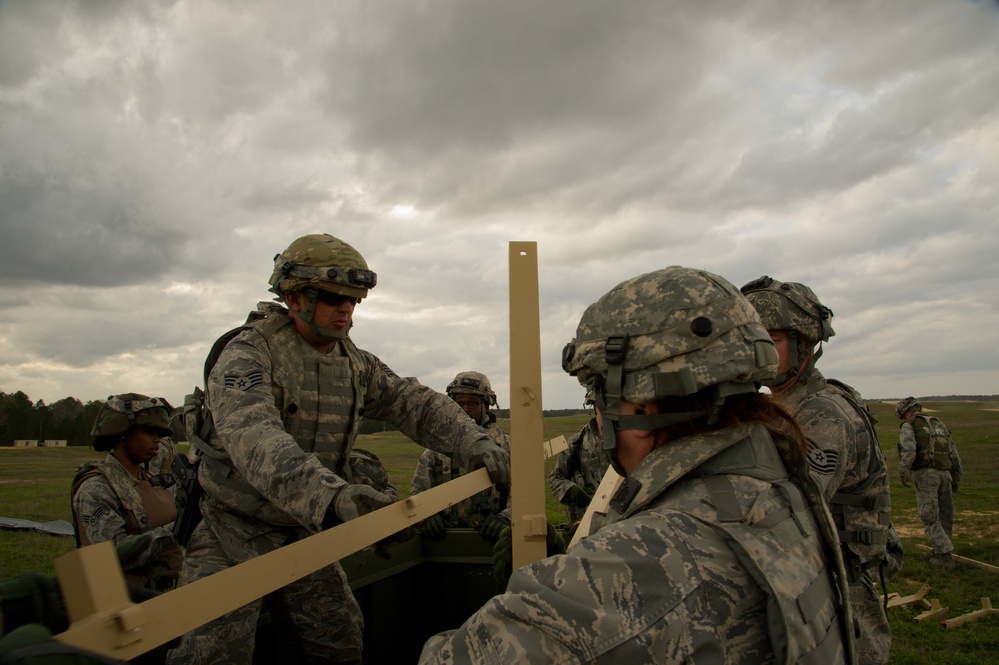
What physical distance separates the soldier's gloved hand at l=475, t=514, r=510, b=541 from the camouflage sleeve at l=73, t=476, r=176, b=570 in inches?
91.5

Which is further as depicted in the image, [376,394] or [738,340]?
[376,394]

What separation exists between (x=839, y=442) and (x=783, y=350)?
29.1 inches

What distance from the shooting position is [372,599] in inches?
195

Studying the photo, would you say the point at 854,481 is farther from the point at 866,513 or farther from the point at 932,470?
the point at 932,470

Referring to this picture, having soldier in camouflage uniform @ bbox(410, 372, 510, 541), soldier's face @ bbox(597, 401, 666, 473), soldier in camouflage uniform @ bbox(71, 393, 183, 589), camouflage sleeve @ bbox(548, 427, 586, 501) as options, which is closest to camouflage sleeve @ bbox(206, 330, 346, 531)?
soldier's face @ bbox(597, 401, 666, 473)

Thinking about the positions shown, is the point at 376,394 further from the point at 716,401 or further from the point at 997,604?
the point at 997,604

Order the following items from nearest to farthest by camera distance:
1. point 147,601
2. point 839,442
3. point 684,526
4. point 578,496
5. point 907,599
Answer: point 684,526, point 147,601, point 839,442, point 578,496, point 907,599

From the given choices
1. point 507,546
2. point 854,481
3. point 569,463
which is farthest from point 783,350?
point 569,463

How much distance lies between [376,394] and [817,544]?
9.87ft

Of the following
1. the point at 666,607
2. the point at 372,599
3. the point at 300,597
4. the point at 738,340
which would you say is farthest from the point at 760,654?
the point at 372,599

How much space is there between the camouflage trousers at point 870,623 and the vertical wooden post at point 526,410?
1.97 m

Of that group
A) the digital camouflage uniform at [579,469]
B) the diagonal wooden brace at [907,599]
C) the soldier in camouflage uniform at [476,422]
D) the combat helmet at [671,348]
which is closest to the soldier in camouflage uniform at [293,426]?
the combat helmet at [671,348]

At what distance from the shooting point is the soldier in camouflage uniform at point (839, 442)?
4.16 meters

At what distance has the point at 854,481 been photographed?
4.46 m
